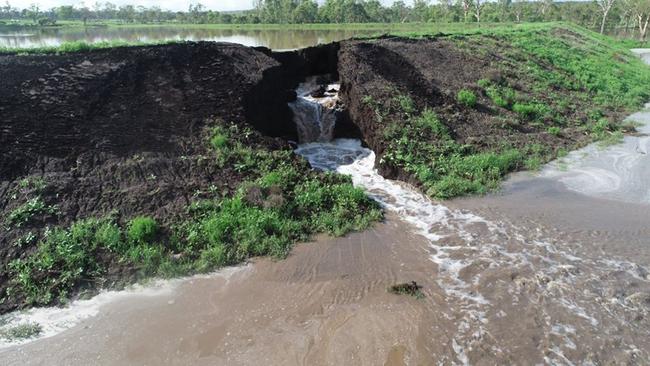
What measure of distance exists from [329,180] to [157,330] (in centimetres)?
584

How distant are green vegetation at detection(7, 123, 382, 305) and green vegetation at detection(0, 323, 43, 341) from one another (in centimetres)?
61

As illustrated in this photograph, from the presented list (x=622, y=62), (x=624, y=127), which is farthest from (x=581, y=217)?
(x=622, y=62)

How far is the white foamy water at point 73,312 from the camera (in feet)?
22.8

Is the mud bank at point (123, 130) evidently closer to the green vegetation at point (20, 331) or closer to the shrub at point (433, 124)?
the green vegetation at point (20, 331)

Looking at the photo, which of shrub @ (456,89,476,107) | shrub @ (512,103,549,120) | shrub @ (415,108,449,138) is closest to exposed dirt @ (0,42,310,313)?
shrub @ (415,108,449,138)

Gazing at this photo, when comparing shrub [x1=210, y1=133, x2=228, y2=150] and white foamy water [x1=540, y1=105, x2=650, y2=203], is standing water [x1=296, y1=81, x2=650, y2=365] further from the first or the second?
shrub [x1=210, y1=133, x2=228, y2=150]

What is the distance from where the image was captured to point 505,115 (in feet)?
52.2

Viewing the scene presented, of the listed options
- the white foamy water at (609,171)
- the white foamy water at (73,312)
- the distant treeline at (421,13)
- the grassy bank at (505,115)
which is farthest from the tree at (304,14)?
the white foamy water at (73,312)

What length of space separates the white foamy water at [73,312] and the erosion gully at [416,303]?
0.09ft

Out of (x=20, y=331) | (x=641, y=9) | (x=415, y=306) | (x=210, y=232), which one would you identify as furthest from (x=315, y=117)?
(x=641, y=9)

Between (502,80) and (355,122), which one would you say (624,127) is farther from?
(355,122)

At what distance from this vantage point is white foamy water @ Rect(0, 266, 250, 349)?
6.94 metres

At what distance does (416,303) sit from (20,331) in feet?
21.2

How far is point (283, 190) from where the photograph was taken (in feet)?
35.1
